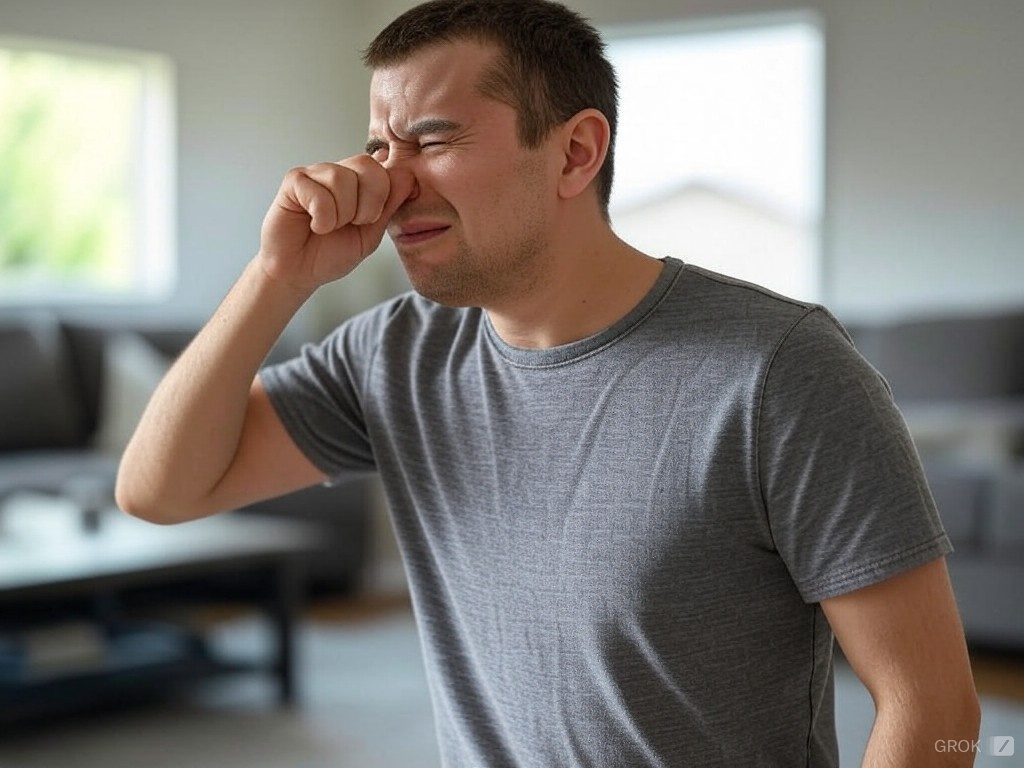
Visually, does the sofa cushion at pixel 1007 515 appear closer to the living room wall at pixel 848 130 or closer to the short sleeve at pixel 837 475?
the living room wall at pixel 848 130

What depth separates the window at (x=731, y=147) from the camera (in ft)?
17.1

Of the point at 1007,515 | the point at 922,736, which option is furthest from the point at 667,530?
the point at 1007,515

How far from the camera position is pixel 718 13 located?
5.29m

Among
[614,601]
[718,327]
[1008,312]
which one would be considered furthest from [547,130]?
[1008,312]

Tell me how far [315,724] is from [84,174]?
2987 millimetres

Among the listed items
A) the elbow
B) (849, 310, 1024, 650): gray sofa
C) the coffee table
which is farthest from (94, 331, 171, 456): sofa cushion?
the elbow

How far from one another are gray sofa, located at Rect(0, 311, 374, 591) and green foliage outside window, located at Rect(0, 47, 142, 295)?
0.26 meters

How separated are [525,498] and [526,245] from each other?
0.21 meters

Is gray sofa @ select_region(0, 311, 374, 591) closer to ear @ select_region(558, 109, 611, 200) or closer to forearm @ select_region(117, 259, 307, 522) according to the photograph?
forearm @ select_region(117, 259, 307, 522)

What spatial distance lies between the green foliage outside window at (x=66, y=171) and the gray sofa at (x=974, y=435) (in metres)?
2.95

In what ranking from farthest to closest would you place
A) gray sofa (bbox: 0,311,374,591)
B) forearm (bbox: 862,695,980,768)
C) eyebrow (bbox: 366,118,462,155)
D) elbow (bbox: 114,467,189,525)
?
gray sofa (bbox: 0,311,374,591) → elbow (bbox: 114,467,189,525) → eyebrow (bbox: 366,118,462,155) → forearm (bbox: 862,695,980,768)

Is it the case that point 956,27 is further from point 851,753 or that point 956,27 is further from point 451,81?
point 451,81

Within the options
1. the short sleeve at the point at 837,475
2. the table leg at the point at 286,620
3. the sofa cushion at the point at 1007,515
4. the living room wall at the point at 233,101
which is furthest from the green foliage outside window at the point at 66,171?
the short sleeve at the point at 837,475

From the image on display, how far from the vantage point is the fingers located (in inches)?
44.3
